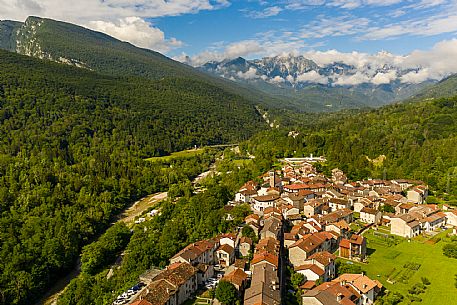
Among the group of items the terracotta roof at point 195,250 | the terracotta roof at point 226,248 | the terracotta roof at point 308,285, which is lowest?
the terracotta roof at point 308,285

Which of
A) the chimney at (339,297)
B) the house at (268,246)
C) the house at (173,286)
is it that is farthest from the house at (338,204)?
the house at (173,286)

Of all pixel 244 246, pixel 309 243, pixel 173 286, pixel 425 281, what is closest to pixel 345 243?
pixel 309 243

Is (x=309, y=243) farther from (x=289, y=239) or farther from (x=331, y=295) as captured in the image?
(x=331, y=295)

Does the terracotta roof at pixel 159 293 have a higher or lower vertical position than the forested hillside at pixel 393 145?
lower

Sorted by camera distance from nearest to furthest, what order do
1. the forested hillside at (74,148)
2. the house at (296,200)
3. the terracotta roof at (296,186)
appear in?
the forested hillside at (74,148), the house at (296,200), the terracotta roof at (296,186)

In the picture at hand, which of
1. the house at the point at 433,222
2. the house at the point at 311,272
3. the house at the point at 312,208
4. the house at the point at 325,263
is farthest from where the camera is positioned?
the house at the point at 312,208

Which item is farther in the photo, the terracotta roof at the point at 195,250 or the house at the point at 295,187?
the house at the point at 295,187

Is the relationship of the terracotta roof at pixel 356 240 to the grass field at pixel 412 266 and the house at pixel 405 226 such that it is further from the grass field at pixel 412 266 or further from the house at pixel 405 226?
the house at pixel 405 226
